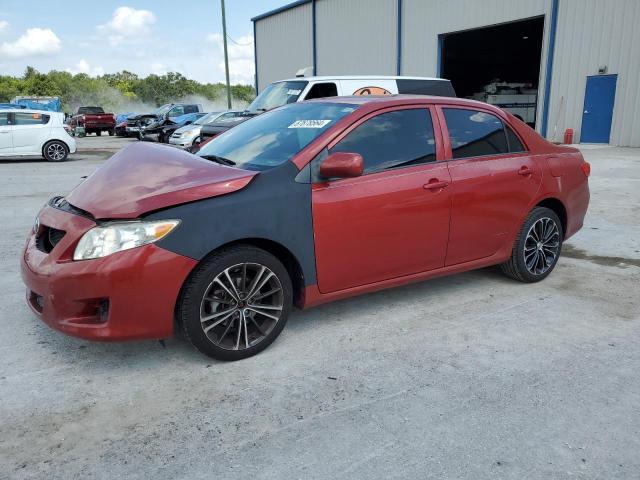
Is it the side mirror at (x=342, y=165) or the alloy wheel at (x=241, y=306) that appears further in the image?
the side mirror at (x=342, y=165)

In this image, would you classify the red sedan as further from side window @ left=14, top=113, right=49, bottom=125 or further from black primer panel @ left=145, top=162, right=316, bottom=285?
side window @ left=14, top=113, right=49, bottom=125

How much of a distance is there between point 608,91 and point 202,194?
18.8 meters

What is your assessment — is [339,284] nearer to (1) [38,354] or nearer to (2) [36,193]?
(1) [38,354]

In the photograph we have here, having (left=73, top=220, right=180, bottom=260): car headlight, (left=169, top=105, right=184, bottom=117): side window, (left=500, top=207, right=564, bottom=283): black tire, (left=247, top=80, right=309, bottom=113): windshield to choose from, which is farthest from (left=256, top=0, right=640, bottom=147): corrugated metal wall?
(left=73, top=220, right=180, bottom=260): car headlight

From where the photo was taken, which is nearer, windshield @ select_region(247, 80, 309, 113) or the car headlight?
the car headlight

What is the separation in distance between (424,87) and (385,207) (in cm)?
864

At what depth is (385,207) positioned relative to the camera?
370 cm

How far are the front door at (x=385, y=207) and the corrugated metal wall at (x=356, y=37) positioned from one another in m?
23.0

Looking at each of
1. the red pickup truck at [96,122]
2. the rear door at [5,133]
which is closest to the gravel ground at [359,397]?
the rear door at [5,133]

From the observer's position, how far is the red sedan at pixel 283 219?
301 centimetres

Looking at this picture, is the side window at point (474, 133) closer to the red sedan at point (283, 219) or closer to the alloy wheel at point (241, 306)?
the red sedan at point (283, 219)

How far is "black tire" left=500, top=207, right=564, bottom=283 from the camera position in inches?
182

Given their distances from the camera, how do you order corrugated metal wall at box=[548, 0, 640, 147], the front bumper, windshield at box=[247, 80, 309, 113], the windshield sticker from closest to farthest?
the front bumper, the windshield sticker, windshield at box=[247, 80, 309, 113], corrugated metal wall at box=[548, 0, 640, 147]

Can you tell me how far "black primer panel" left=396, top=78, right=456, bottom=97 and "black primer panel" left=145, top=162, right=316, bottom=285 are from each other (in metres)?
8.67
